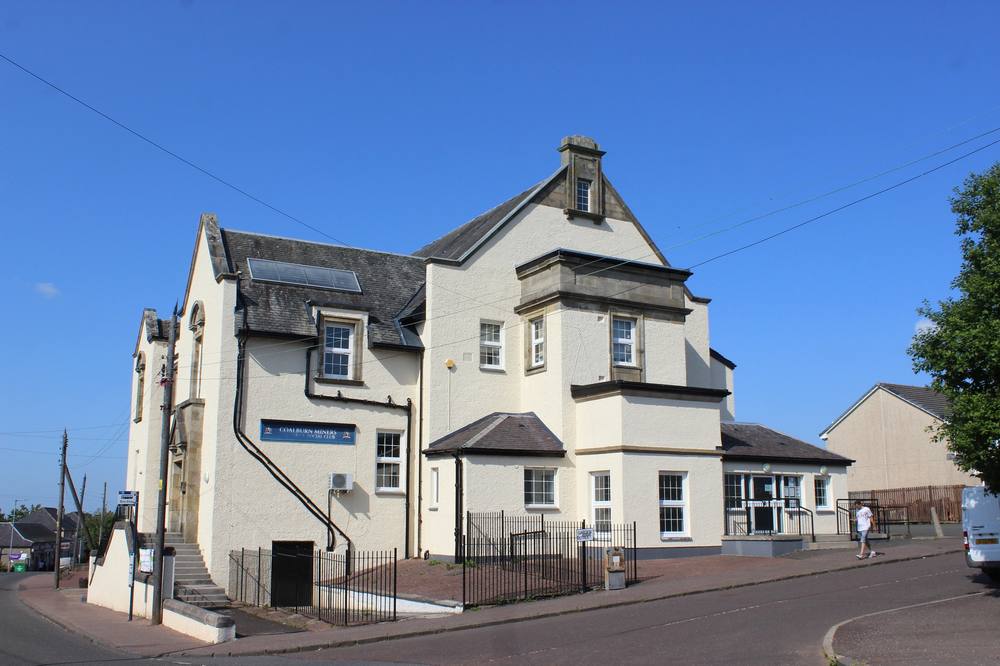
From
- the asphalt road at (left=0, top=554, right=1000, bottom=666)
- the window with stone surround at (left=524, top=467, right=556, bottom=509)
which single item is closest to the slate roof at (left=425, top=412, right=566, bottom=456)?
the window with stone surround at (left=524, top=467, right=556, bottom=509)

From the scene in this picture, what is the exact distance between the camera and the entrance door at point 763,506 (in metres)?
27.8

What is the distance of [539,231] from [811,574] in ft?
45.3

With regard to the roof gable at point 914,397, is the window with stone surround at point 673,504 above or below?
below

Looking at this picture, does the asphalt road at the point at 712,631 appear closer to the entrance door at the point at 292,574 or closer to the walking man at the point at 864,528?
the walking man at the point at 864,528

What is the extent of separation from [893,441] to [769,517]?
83.0 feet

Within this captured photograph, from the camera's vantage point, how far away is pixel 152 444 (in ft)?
108

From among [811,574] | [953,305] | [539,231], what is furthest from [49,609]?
[953,305]

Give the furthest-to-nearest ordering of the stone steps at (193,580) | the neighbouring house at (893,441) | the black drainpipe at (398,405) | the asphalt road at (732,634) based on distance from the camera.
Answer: the neighbouring house at (893,441), the black drainpipe at (398,405), the stone steps at (193,580), the asphalt road at (732,634)

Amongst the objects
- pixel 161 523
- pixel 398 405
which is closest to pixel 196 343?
pixel 398 405

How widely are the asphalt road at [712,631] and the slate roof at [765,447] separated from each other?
7.37 m

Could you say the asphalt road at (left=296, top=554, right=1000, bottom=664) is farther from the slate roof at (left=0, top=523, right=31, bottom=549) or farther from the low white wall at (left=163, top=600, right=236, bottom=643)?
the slate roof at (left=0, top=523, right=31, bottom=549)

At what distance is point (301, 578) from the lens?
85.7ft

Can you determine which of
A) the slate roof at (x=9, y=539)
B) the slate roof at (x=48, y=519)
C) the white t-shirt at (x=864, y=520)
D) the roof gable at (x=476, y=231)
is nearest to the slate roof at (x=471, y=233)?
the roof gable at (x=476, y=231)

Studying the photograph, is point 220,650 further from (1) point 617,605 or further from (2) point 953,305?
(2) point 953,305
